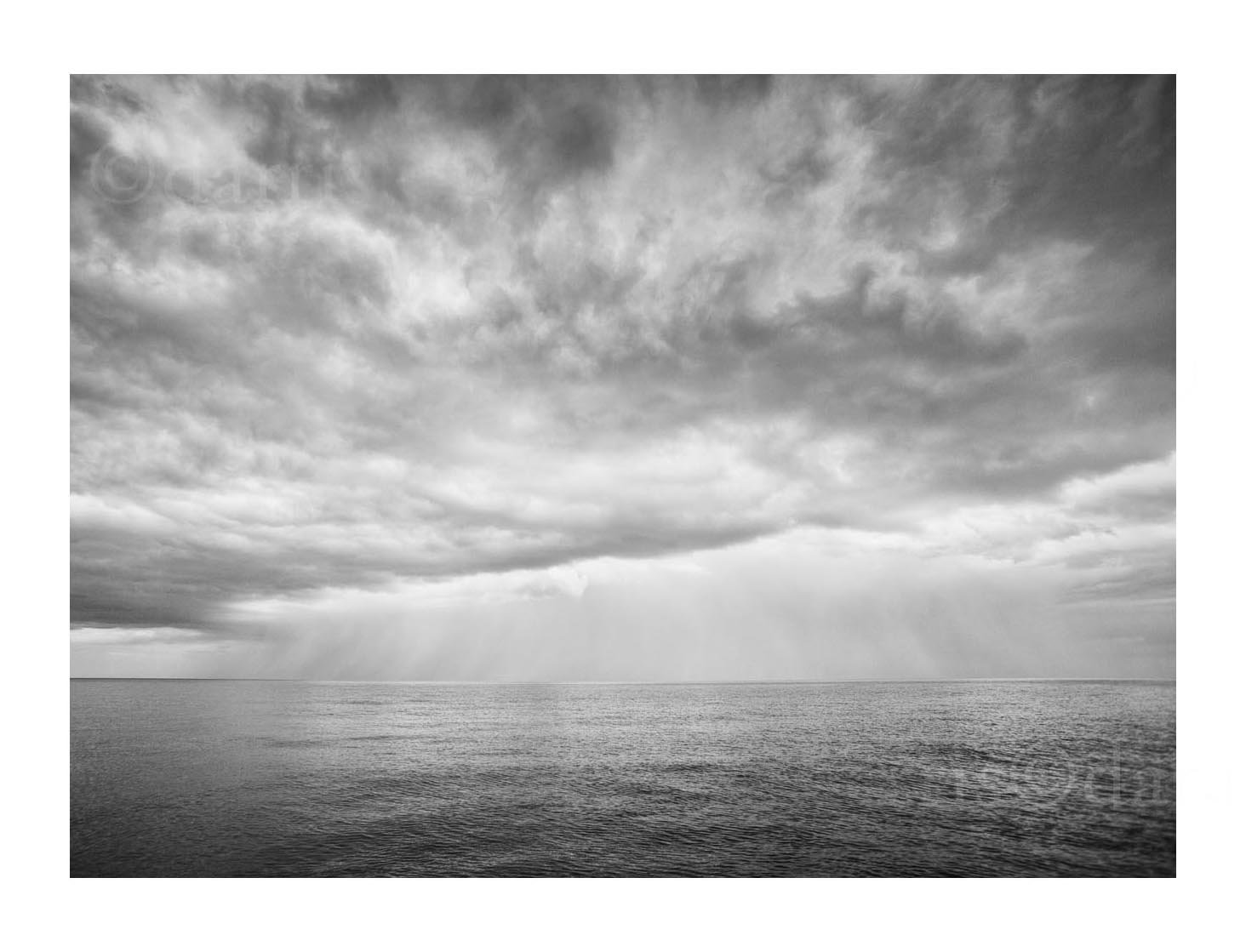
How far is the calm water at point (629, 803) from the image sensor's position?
802 inches

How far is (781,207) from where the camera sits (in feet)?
80.3

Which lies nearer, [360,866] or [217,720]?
[360,866]

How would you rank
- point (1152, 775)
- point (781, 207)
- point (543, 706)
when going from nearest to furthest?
1. point (781, 207)
2. point (1152, 775)
3. point (543, 706)

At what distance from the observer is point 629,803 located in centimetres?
2736

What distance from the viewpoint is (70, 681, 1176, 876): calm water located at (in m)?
20.4

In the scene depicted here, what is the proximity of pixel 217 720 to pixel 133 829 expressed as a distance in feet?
168
